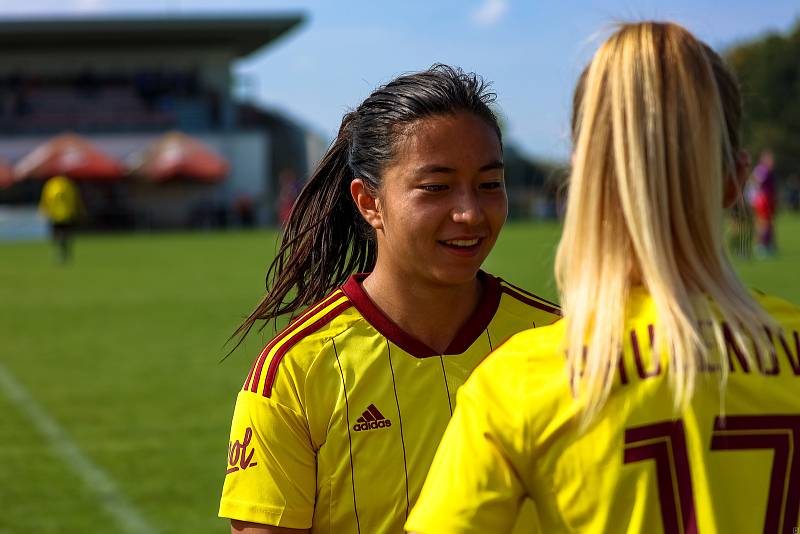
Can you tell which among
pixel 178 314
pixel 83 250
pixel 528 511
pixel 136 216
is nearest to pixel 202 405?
pixel 178 314

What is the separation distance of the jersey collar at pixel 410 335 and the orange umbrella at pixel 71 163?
4197 centimetres

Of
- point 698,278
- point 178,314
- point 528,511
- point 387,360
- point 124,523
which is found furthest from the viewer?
point 178,314

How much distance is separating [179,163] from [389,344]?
4213 cm

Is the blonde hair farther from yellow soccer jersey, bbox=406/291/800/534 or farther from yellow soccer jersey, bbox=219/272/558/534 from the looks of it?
yellow soccer jersey, bbox=219/272/558/534

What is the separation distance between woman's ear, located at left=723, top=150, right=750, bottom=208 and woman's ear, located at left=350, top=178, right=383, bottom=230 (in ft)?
3.42

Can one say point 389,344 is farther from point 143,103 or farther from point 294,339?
point 143,103

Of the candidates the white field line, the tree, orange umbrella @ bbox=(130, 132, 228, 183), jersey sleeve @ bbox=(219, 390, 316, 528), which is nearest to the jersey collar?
jersey sleeve @ bbox=(219, 390, 316, 528)

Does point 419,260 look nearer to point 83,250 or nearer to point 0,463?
point 0,463

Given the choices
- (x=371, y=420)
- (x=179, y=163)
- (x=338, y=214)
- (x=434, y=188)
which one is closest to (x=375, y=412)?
(x=371, y=420)

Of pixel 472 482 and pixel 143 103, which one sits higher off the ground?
pixel 472 482

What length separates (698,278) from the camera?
1728 millimetres

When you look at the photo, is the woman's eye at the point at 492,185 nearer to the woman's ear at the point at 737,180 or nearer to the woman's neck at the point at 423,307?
the woman's neck at the point at 423,307

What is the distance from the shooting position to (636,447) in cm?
171

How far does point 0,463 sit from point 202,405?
1.94 metres
